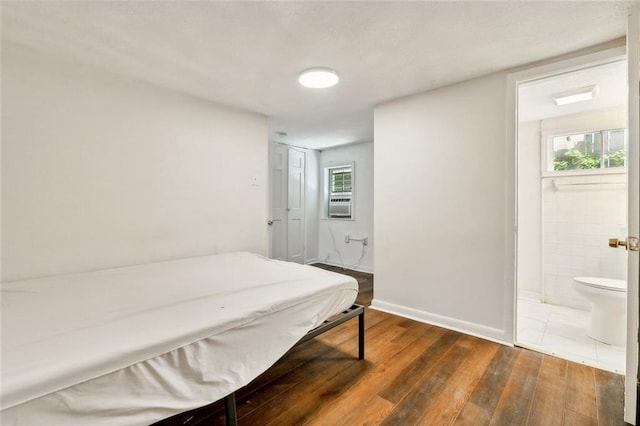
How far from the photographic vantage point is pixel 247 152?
3.29 m

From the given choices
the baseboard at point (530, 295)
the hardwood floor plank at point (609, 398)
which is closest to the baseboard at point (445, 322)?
the hardwood floor plank at point (609, 398)

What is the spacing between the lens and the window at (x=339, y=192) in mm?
5133

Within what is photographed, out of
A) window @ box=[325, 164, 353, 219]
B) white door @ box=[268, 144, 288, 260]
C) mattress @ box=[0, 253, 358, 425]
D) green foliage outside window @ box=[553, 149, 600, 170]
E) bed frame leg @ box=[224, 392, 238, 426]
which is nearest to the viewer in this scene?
mattress @ box=[0, 253, 358, 425]

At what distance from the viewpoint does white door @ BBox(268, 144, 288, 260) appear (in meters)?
4.70

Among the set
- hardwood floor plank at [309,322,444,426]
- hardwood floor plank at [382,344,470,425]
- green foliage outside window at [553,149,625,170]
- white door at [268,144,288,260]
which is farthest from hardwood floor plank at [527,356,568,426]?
white door at [268,144,288,260]

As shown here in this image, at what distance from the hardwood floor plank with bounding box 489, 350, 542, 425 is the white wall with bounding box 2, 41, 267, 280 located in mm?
2651

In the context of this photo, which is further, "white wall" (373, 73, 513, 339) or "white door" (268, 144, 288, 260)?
"white door" (268, 144, 288, 260)

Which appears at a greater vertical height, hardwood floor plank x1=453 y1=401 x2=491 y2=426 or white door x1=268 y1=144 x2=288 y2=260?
white door x1=268 y1=144 x2=288 y2=260

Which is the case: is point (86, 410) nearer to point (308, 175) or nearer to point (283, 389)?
point (283, 389)

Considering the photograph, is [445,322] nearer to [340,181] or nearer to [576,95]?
[576,95]

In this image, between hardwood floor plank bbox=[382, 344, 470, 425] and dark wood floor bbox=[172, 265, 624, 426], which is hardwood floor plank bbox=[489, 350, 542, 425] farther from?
hardwood floor plank bbox=[382, 344, 470, 425]

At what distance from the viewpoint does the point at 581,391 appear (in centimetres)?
170

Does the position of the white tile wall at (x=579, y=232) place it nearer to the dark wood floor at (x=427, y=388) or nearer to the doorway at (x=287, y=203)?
the dark wood floor at (x=427, y=388)

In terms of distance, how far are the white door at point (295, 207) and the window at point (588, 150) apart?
3.58 m
